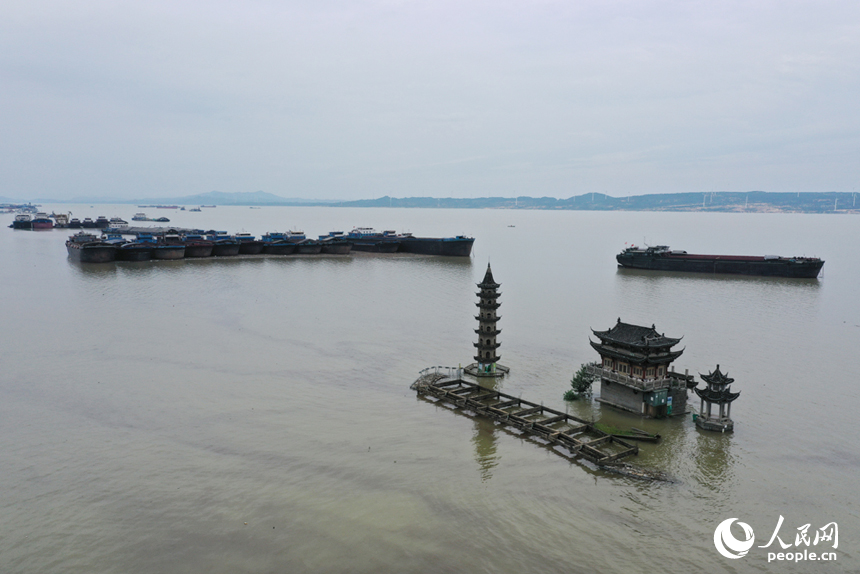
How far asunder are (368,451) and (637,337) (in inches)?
652

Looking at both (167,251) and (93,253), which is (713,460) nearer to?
(93,253)

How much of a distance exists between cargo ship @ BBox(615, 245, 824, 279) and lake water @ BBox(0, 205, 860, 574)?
114 ft

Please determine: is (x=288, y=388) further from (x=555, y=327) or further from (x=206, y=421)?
(x=555, y=327)

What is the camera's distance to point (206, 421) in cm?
3105

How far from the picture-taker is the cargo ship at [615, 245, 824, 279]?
91.0 m

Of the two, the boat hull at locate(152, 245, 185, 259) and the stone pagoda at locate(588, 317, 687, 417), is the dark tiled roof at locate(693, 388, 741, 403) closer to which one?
the stone pagoda at locate(588, 317, 687, 417)

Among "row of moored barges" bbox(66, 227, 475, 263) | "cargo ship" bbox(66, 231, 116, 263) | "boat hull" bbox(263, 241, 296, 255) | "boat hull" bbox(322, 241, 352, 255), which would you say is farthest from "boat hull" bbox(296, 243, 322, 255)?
"cargo ship" bbox(66, 231, 116, 263)

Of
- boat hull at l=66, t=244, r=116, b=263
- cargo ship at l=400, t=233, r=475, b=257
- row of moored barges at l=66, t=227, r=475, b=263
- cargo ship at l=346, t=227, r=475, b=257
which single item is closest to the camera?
boat hull at l=66, t=244, r=116, b=263

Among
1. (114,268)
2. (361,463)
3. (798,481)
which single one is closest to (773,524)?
(798,481)

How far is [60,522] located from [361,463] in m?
12.0

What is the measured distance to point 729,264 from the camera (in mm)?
96625

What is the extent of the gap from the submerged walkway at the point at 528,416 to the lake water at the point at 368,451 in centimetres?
95

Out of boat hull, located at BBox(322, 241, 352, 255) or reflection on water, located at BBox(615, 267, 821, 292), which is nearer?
reflection on water, located at BBox(615, 267, 821, 292)

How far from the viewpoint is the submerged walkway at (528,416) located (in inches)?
1073
